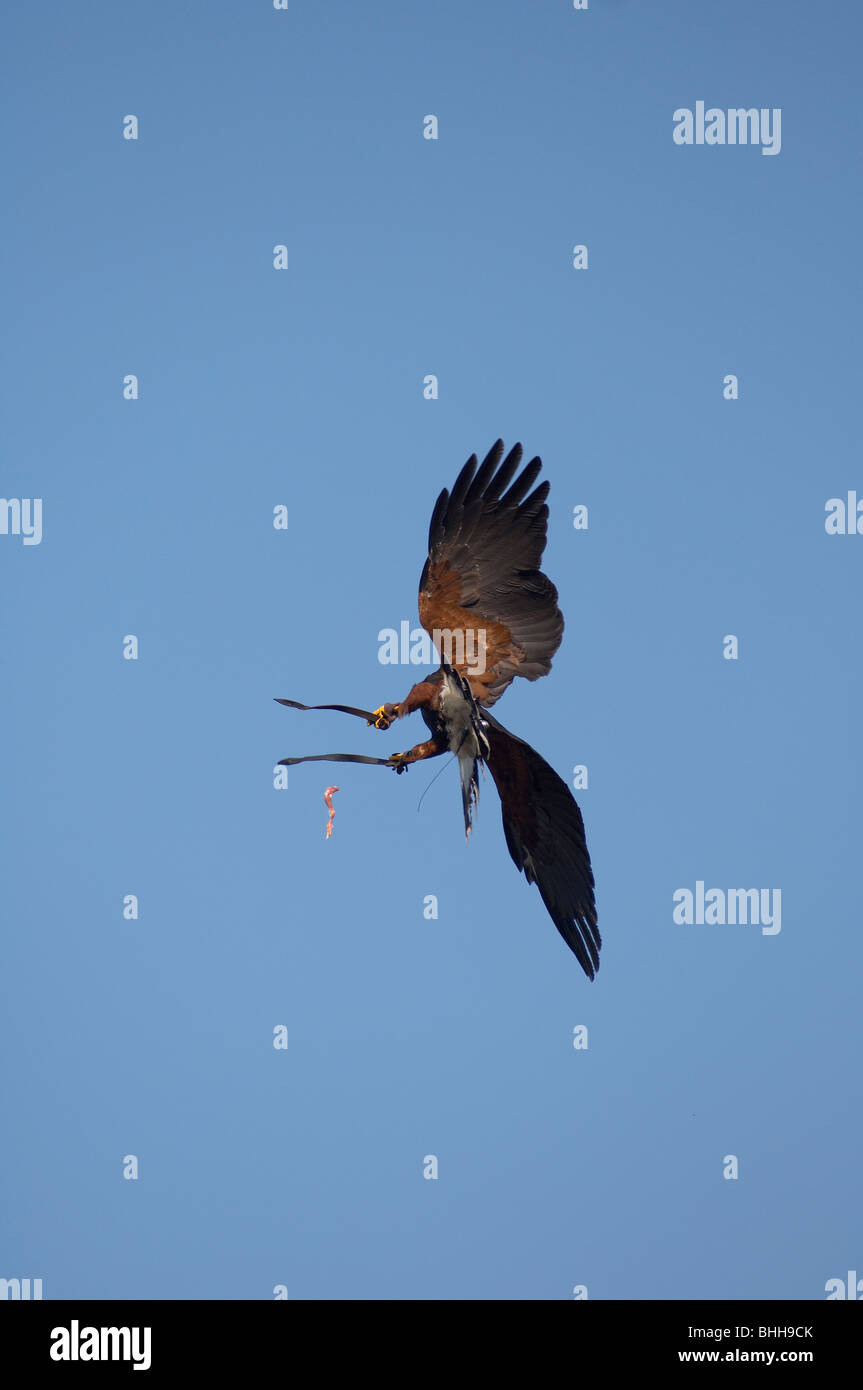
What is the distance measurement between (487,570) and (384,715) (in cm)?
185

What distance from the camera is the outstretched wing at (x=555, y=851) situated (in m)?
16.5

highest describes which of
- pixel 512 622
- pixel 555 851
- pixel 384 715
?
pixel 512 622

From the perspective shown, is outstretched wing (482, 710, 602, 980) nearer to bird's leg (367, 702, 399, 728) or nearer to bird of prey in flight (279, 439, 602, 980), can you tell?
bird of prey in flight (279, 439, 602, 980)

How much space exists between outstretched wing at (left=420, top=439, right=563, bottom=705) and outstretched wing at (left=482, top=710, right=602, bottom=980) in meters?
0.98

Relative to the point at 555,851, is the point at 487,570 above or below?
above

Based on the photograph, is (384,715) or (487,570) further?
(487,570)

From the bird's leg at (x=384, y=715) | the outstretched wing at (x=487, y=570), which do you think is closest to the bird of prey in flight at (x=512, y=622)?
the outstretched wing at (x=487, y=570)

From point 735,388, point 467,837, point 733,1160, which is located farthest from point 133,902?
point 467,837

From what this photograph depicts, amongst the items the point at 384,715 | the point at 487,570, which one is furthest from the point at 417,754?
the point at 487,570

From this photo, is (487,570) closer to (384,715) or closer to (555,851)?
(384,715)

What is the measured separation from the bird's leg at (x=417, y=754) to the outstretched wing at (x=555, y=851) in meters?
0.75

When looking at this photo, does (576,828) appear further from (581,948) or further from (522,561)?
(522,561)

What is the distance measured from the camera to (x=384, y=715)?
15.7 meters

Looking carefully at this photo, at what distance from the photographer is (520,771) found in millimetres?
16266
